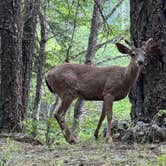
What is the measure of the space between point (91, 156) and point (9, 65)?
3597 millimetres

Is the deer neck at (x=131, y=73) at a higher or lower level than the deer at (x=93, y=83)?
higher

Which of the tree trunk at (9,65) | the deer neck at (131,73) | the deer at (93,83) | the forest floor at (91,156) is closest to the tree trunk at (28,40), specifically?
the deer at (93,83)

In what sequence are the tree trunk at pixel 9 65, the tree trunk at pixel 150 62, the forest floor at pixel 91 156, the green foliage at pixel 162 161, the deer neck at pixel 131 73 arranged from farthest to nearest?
the tree trunk at pixel 9 65 < the deer neck at pixel 131 73 < the tree trunk at pixel 150 62 < the forest floor at pixel 91 156 < the green foliage at pixel 162 161

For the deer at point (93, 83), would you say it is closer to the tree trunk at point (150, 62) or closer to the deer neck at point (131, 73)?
the deer neck at point (131, 73)

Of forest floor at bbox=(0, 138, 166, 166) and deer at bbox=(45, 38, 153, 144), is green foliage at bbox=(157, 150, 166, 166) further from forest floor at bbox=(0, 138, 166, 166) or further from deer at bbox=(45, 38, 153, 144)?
deer at bbox=(45, 38, 153, 144)

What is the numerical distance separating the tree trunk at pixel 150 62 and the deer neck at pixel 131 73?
63 centimetres

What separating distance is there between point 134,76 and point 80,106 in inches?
296

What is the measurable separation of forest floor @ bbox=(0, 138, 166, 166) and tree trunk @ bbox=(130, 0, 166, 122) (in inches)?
32.6

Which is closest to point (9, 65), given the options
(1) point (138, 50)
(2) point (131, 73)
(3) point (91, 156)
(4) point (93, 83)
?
(4) point (93, 83)

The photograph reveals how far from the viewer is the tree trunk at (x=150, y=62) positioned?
643 cm

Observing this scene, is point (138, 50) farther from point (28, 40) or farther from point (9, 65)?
point (28, 40)

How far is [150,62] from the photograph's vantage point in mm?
6738

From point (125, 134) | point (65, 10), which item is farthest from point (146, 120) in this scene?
point (65, 10)

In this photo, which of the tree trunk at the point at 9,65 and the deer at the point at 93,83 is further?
the tree trunk at the point at 9,65
